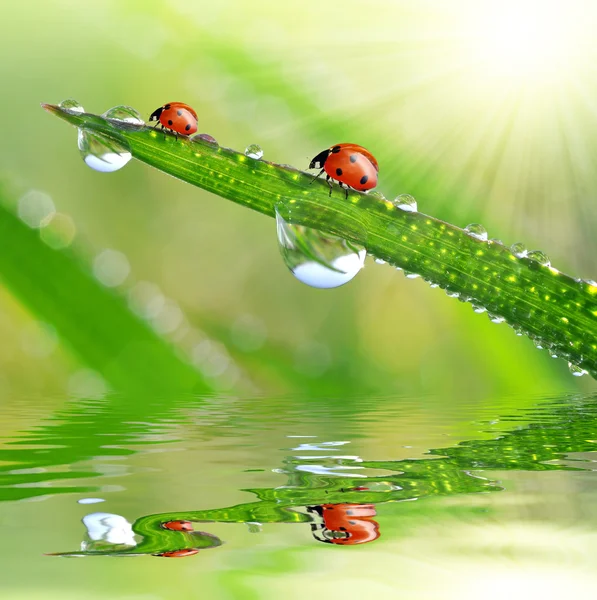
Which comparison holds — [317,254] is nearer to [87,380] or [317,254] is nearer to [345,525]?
[345,525]

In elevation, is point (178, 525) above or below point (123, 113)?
below

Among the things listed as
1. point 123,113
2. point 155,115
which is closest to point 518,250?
point 123,113

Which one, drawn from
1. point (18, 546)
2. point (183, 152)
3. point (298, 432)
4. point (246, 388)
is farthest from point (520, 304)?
point (246, 388)

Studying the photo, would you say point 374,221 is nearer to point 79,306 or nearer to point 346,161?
point 346,161

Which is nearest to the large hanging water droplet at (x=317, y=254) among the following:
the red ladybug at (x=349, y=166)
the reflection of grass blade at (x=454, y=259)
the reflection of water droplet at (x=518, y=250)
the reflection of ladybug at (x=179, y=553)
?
the reflection of grass blade at (x=454, y=259)

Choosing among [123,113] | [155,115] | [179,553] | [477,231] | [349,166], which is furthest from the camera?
[155,115]

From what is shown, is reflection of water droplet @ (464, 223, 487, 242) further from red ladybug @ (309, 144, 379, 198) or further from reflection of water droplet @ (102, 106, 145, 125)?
reflection of water droplet @ (102, 106, 145, 125)

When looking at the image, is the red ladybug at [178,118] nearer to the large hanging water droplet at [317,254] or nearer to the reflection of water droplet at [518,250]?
the large hanging water droplet at [317,254]
